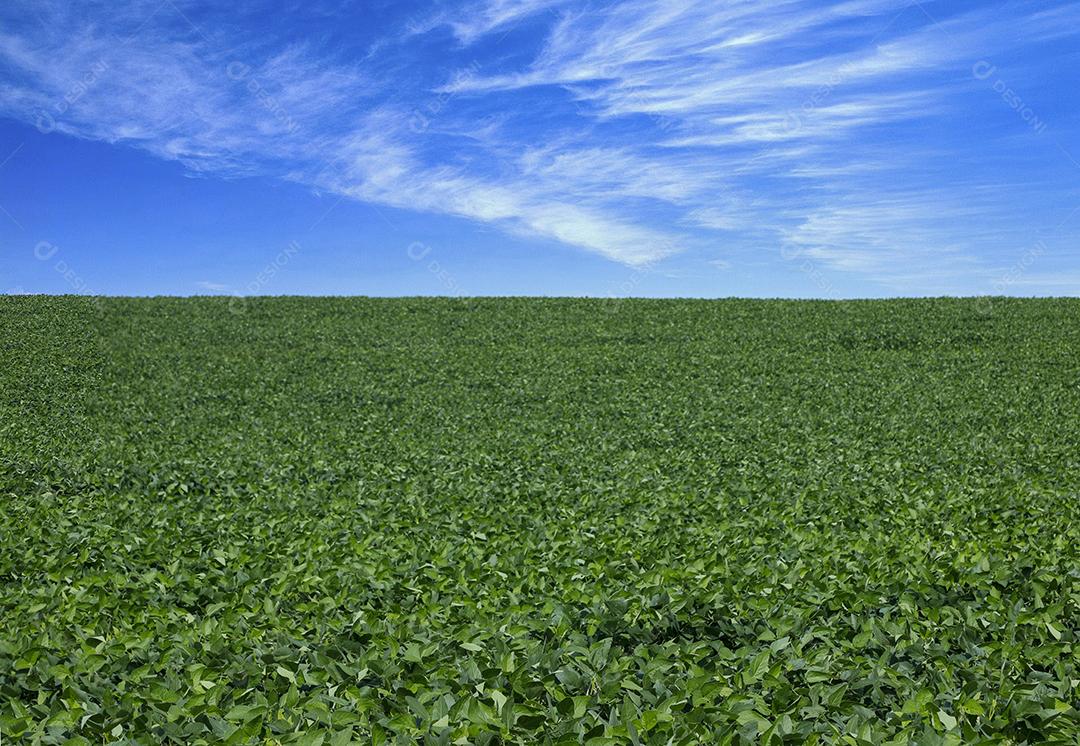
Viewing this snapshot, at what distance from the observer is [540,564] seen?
688 centimetres

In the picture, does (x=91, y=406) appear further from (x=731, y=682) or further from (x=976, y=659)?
(x=976, y=659)

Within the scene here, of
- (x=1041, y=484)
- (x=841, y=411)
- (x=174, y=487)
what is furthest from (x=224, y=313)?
(x=1041, y=484)

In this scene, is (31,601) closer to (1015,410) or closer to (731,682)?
(731,682)

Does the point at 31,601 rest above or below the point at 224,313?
below

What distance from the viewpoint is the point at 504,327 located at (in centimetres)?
3080

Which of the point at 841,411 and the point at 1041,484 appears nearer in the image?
the point at 1041,484

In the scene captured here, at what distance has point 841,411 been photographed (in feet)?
55.0

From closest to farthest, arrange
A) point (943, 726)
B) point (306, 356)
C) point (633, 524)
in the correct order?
1. point (943, 726)
2. point (633, 524)
3. point (306, 356)

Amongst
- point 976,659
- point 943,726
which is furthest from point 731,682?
point 976,659

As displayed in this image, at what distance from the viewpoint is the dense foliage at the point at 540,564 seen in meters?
4.23

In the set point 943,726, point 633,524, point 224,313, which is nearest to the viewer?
point 943,726

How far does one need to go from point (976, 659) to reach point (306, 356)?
2289 cm

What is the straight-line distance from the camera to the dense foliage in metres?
4.23

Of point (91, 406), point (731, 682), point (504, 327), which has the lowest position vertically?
point (731, 682)
